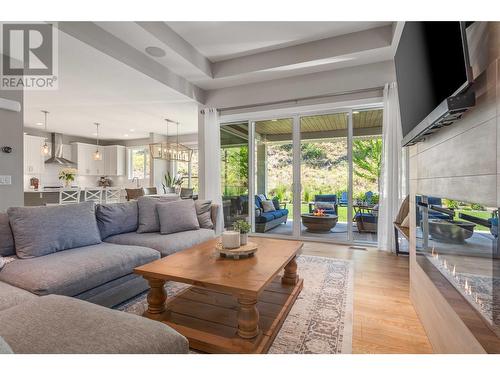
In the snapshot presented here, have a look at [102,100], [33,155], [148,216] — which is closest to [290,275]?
[148,216]

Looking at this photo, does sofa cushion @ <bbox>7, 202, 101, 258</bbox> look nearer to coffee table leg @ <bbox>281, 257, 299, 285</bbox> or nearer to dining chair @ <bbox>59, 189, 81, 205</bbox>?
coffee table leg @ <bbox>281, 257, 299, 285</bbox>

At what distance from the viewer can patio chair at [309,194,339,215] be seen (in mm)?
4659

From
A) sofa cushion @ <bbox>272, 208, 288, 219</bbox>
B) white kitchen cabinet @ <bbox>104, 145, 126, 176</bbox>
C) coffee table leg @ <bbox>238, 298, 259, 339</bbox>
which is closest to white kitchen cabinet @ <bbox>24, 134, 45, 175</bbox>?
white kitchen cabinet @ <bbox>104, 145, 126, 176</bbox>

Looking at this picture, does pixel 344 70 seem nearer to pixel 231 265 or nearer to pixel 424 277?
pixel 424 277

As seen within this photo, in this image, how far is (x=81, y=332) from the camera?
3.41 feet

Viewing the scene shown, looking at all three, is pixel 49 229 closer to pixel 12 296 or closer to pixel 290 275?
pixel 12 296

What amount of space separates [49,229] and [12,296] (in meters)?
0.76

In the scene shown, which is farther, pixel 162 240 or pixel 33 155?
pixel 33 155

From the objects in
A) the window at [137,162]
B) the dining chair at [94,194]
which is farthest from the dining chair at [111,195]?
the window at [137,162]

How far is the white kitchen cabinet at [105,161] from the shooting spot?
8.11 meters

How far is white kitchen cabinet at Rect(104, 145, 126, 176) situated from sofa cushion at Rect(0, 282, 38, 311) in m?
7.45

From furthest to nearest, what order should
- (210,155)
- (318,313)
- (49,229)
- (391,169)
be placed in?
(210,155) < (391,169) < (49,229) < (318,313)
